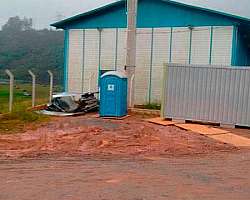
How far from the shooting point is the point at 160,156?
33.5 ft

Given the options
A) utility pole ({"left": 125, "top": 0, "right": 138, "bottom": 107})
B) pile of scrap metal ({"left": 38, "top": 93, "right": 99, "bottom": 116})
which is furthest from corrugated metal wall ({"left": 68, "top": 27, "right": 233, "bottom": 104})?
pile of scrap metal ({"left": 38, "top": 93, "right": 99, "bottom": 116})

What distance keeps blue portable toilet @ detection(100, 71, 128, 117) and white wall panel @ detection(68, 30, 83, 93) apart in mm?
7877

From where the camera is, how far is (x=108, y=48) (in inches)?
962

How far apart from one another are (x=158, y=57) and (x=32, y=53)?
2041 inches

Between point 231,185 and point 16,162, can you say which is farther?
point 16,162

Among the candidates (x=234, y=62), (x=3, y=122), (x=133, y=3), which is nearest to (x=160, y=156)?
(x=3, y=122)

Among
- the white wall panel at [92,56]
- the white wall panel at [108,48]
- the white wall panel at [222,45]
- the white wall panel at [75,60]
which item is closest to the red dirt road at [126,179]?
the white wall panel at [222,45]

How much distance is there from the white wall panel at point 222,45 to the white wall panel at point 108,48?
5877 mm

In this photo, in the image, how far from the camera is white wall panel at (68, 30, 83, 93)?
82.5ft

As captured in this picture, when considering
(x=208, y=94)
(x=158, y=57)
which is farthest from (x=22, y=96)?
(x=208, y=94)

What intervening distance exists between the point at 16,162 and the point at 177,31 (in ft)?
50.4

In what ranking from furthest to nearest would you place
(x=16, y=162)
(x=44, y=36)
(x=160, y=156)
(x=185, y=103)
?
1. (x=44, y=36)
2. (x=185, y=103)
3. (x=160, y=156)
4. (x=16, y=162)

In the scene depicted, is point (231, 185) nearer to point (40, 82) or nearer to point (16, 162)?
point (16, 162)

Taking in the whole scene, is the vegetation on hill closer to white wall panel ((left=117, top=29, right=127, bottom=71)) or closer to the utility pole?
white wall panel ((left=117, top=29, right=127, bottom=71))
